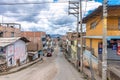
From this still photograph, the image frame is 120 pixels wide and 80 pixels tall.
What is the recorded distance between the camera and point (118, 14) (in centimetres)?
2909

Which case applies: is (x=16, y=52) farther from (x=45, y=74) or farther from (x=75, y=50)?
(x=75, y=50)

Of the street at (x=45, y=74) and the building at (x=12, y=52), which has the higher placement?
the building at (x=12, y=52)

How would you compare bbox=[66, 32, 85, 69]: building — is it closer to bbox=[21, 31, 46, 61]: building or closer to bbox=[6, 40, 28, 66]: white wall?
bbox=[6, 40, 28, 66]: white wall

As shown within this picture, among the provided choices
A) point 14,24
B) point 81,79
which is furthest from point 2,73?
point 14,24

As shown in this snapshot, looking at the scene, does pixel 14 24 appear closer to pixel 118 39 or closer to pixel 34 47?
pixel 34 47

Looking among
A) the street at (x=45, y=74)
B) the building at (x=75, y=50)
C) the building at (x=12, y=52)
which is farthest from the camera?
the building at (x=75, y=50)

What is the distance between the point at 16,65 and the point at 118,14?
20.1 meters

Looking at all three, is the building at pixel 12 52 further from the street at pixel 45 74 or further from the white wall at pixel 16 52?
the street at pixel 45 74

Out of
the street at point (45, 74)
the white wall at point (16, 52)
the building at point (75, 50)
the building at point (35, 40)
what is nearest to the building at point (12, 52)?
the white wall at point (16, 52)

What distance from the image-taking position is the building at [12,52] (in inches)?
1448

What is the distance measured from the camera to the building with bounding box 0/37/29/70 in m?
36.8

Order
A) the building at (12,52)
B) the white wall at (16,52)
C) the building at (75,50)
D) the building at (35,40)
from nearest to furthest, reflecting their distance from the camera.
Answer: the building at (12,52), the white wall at (16,52), the building at (75,50), the building at (35,40)

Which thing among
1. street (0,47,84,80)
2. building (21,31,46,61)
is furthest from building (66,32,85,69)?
building (21,31,46,61)

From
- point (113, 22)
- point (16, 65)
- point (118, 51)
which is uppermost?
point (113, 22)
